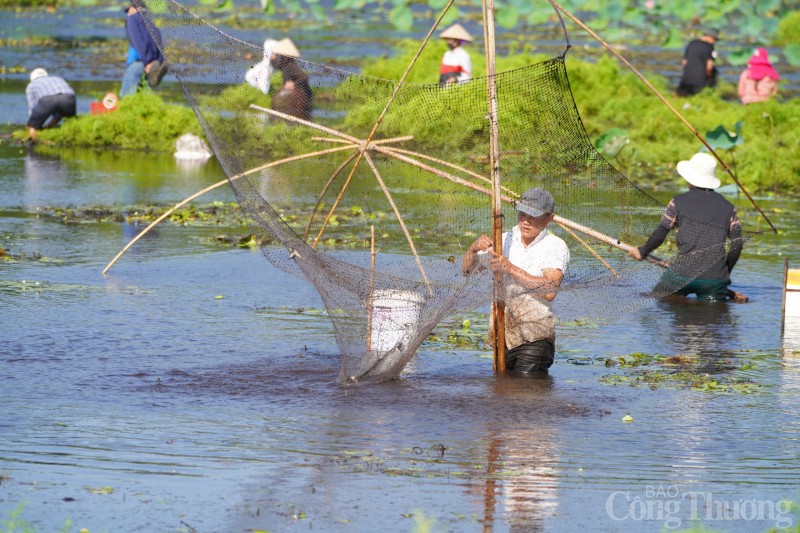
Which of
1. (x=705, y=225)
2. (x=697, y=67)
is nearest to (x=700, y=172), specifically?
(x=705, y=225)

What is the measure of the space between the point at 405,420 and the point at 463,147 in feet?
9.29

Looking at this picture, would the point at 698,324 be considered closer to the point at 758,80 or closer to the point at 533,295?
the point at 533,295

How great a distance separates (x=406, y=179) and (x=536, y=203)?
2.28 metres

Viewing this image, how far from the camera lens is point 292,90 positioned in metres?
9.23

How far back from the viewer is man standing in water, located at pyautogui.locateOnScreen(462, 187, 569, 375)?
308 inches

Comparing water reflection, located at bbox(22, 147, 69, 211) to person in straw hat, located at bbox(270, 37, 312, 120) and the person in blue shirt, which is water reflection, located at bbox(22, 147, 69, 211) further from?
person in straw hat, located at bbox(270, 37, 312, 120)

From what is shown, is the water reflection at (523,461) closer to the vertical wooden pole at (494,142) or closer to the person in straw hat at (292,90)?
the vertical wooden pole at (494,142)

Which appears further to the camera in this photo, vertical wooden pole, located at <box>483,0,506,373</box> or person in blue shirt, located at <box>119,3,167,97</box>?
person in blue shirt, located at <box>119,3,167,97</box>

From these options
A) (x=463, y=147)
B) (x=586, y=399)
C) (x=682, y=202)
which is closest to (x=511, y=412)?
(x=586, y=399)

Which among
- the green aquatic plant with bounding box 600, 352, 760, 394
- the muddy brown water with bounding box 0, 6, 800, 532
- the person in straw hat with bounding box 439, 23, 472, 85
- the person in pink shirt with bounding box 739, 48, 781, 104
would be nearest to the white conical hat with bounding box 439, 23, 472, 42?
the person in straw hat with bounding box 439, 23, 472, 85

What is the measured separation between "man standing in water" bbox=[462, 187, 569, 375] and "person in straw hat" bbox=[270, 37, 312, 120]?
6.14ft

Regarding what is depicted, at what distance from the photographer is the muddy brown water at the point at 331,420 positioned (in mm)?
5844

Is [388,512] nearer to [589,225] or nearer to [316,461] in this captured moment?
[316,461]

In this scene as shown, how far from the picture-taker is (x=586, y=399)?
306 inches
